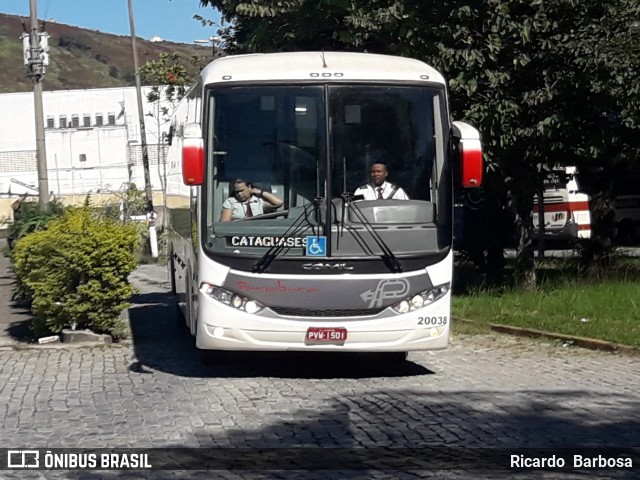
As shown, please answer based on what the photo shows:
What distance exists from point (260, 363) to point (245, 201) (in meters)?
2.25

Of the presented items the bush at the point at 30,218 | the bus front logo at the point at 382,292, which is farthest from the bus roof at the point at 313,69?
the bush at the point at 30,218

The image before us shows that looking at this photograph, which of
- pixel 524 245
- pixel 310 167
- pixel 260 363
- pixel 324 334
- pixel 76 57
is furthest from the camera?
pixel 76 57

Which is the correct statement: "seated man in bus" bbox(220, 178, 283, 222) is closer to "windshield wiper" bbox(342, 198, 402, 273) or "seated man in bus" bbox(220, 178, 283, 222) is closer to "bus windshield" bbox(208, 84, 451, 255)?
"bus windshield" bbox(208, 84, 451, 255)

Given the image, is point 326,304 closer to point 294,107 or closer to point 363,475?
point 294,107

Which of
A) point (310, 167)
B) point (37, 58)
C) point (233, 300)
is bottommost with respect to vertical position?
point (233, 300)

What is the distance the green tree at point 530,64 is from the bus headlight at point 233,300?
21.0 feet

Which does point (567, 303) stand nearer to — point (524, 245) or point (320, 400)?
point (524, 245)

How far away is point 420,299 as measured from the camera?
1102cm

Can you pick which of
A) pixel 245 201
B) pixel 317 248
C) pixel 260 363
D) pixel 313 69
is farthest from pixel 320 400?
pixel 313 69

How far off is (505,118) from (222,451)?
924 centimetres

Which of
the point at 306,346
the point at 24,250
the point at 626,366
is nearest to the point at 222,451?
the point at 306,346

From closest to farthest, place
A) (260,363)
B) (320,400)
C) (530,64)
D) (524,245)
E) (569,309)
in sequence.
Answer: (320,400) < (260,363) < (569,309) < (530,64) < (524,245)

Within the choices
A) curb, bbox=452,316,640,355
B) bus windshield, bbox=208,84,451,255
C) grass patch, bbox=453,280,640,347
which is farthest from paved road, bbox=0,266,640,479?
bus windshield, bbox=208,84,451,255

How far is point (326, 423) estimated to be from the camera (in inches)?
355
